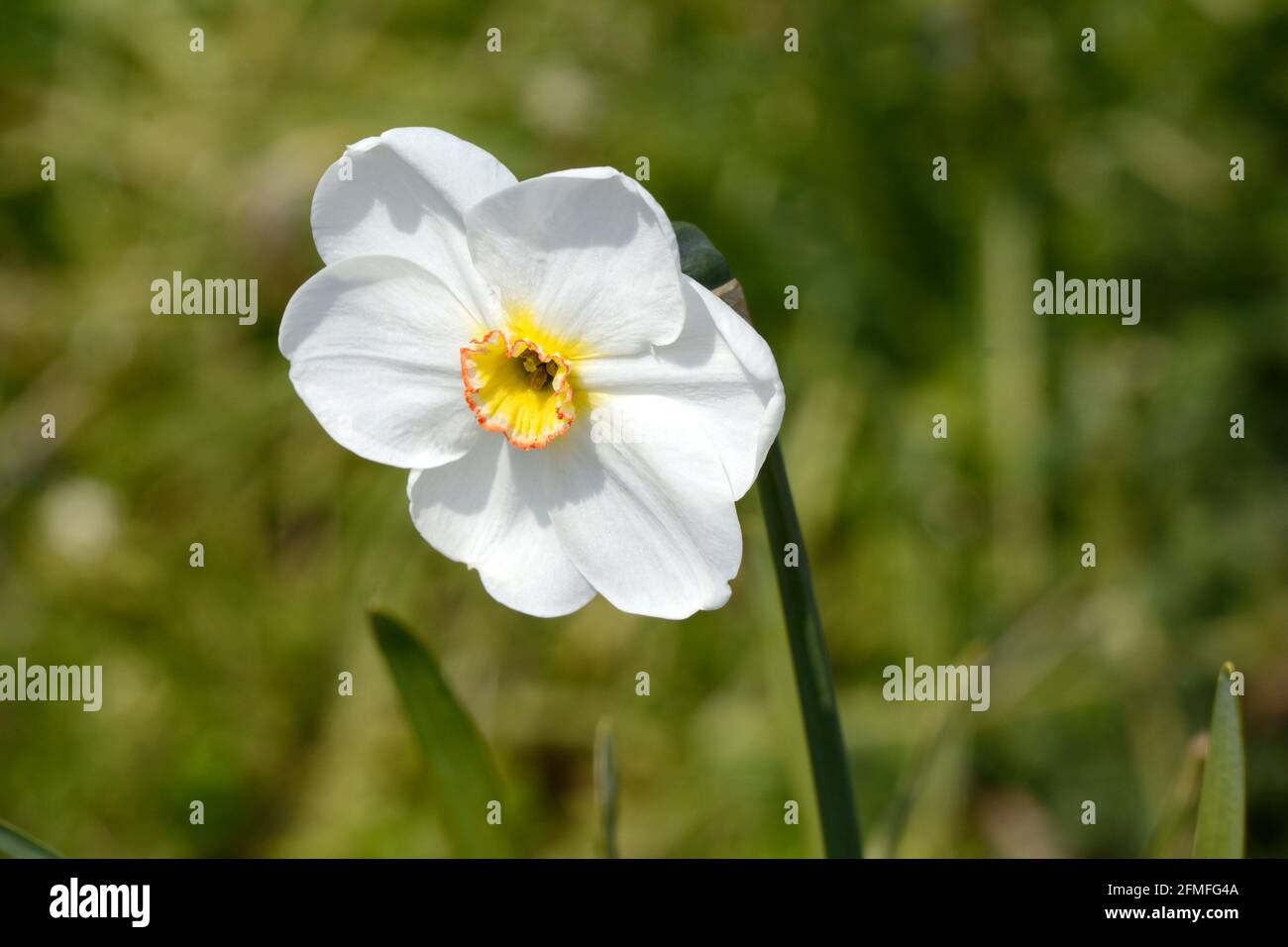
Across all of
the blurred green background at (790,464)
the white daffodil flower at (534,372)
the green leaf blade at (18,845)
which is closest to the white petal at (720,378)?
the white daffodil flower at (534,372)

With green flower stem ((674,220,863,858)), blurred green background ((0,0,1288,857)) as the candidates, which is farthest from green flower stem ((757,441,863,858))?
blurred green background ((0,0,1288,857))

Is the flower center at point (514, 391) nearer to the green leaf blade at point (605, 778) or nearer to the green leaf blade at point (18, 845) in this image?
the green leaf blade at point (605, 778)

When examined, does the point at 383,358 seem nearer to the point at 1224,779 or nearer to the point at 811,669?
the point at 811,669

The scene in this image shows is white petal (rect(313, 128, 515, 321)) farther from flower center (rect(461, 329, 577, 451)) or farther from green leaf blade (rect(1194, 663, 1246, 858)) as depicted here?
green leaf blade (rect(1194, 663, 1246, 858))

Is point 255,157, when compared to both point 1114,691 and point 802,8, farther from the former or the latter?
point 1114,691

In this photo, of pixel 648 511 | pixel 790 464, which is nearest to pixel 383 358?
pixel 648 511
